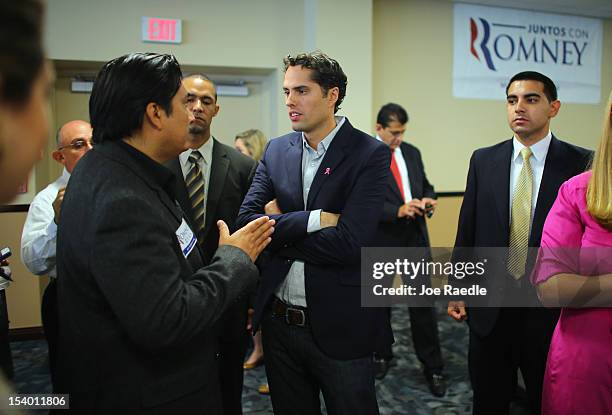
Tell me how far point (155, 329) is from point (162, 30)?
12.6 ft

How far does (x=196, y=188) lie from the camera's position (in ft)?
6.94

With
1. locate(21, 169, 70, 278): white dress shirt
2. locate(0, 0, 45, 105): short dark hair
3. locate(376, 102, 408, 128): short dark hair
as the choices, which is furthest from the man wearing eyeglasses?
locate(376, 102, 408, 128): short dark hair

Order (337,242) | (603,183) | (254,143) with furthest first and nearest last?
(254,143) → (337,242) → (603,183)

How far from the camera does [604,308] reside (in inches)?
54.7

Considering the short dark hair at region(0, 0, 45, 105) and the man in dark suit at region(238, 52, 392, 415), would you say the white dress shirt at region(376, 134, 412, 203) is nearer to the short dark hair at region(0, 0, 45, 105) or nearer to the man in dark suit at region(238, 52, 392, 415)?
the man in dark suit at region(238, 52, 392, 415)

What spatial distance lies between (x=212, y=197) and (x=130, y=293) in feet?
3.68

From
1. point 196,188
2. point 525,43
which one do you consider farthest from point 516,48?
point 196,188

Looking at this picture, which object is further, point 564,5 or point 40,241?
point 564,5

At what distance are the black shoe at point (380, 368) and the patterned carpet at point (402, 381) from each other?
0.04m

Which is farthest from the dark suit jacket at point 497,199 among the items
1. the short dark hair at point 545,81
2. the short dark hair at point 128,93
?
the short dark hair at point 128,93

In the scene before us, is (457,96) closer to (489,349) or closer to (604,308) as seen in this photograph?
(489,349)

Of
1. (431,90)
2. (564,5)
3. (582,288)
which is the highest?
(564,5)

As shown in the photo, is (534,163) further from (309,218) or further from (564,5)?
(564,5)

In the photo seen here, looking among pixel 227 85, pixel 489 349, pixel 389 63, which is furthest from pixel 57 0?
pixel 489 349
